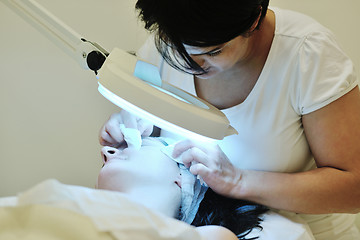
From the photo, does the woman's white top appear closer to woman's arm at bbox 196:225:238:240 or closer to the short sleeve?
the short sleeve

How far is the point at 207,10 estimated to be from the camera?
71 cm

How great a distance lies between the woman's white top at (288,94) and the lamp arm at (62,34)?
1.21 feet

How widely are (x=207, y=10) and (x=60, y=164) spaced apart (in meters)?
1.07

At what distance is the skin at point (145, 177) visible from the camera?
976 millimetres

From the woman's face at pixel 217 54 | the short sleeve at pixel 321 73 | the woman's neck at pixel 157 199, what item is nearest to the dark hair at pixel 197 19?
the woman's face at pixel 217 54

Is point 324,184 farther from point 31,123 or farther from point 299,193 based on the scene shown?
point 31,123

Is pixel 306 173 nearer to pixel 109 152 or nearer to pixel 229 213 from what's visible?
pixel 229 213

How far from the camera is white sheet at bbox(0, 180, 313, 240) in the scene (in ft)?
1.72

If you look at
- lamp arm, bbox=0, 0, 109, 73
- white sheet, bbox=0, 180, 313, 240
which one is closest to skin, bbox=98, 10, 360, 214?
lamp arm, bbox=0, 0, 109, 73

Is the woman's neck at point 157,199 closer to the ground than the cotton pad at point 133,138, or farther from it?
closer to the ground

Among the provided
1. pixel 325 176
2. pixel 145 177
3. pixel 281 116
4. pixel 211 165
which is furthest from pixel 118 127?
pixel 325 176

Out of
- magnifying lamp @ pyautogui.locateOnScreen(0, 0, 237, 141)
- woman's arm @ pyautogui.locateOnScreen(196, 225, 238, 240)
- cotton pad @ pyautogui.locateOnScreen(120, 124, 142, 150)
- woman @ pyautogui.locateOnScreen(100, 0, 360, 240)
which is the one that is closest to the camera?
magnifying lamp @ pyautogui.locateOnScreen(0, 0, 237, 141)

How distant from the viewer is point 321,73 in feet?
3.14

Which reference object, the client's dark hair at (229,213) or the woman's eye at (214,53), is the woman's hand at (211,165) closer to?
the client's dark hair at (229,213)
